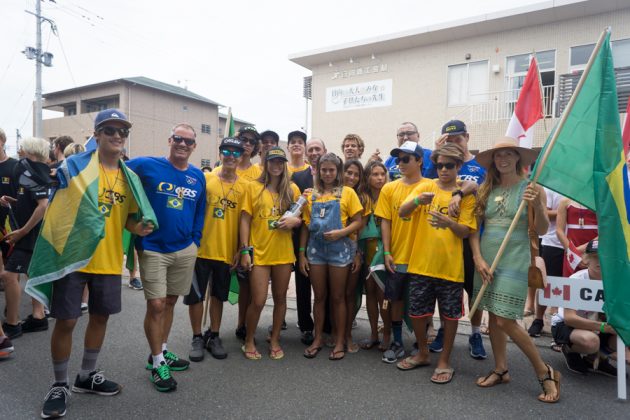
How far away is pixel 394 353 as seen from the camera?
4.00 m

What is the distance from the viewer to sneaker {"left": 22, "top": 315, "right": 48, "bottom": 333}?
181 inches

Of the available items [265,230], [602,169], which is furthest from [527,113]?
[265,230]

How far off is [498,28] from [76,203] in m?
14.4

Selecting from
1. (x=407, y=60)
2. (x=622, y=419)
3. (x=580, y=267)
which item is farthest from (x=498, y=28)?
(x=622, y=419)

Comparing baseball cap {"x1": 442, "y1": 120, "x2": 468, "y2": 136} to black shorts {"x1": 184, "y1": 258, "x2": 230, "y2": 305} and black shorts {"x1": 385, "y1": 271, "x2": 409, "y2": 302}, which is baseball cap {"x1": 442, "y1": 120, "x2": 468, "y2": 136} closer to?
black shorts {"x1": 385, "y1": 271, "x2": 409, "y2": 302}

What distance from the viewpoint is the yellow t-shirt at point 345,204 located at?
13.2 ft

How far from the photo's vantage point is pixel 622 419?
2930mm

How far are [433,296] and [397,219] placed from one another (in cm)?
Result: 80

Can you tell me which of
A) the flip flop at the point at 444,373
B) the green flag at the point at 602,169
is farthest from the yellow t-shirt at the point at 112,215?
the green flag at the point at 602,169

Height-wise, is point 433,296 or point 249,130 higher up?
point 249,130

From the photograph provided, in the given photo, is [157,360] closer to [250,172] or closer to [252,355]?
[252,355]

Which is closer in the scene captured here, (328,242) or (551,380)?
(551,380)

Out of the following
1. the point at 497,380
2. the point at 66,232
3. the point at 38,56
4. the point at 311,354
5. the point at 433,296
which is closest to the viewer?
the point at 66,232

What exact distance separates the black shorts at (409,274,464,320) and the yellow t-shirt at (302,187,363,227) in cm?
85
